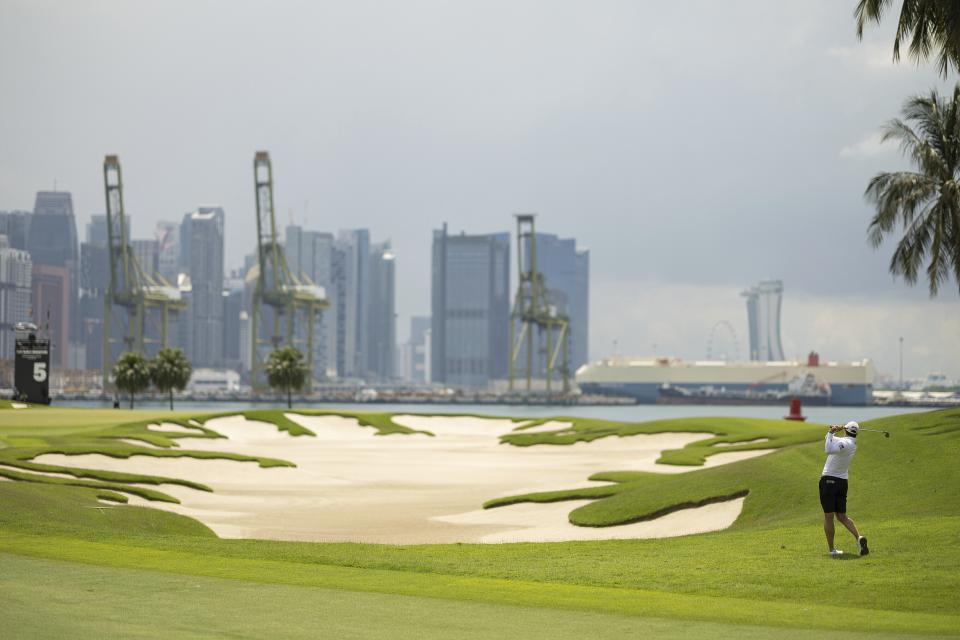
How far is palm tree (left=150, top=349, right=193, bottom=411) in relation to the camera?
117m

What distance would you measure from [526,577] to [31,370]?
286ft

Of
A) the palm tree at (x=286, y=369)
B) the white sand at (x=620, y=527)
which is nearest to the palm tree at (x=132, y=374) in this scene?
the palm tree at (x=286, y=369)

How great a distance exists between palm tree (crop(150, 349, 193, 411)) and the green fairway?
9152cm

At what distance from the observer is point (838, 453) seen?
55.7 ft

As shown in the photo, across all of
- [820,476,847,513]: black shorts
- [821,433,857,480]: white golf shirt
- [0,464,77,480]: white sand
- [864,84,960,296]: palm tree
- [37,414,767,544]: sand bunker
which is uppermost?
[864,84,960,296]: palm tree

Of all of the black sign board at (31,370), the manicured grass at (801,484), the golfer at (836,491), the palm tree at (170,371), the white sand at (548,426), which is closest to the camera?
the golfer at (836,491)

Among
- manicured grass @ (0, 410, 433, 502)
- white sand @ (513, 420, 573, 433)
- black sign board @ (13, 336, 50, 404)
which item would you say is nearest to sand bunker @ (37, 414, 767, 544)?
manicured grass @ (0, 410, 433, 502)

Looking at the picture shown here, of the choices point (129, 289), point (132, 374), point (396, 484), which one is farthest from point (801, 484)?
point (129, 289)

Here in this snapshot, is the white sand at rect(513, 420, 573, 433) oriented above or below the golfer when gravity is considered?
below

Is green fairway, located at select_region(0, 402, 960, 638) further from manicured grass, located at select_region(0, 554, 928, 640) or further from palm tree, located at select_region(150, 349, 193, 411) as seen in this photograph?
palm tree, located at select_region(150, 349, 193, 411)

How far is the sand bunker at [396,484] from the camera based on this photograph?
27859mm

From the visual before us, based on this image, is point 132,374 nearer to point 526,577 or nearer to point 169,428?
point 169,428

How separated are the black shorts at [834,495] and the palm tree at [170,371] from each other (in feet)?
344

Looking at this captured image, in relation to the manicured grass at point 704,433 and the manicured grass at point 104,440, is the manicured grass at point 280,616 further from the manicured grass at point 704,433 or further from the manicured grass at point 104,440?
the manicured grass at point 704,433
